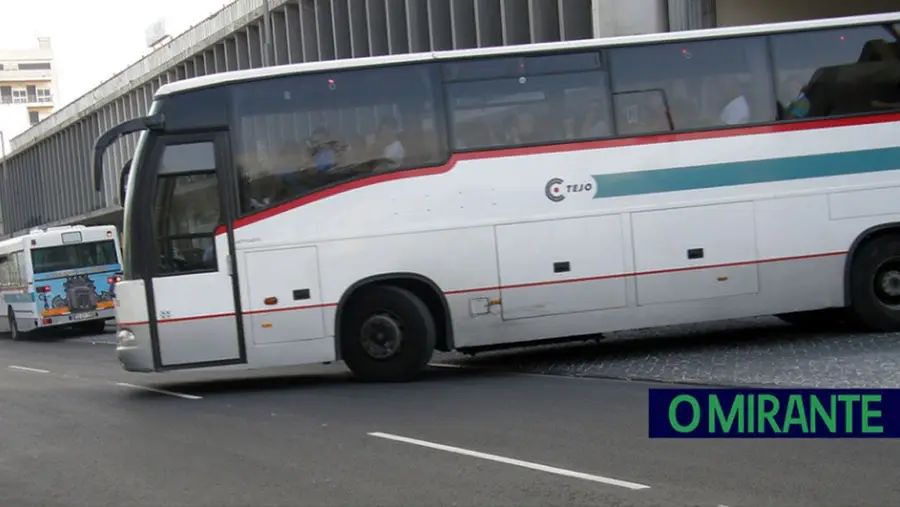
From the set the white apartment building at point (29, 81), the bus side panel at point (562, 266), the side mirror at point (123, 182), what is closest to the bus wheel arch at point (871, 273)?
the bus side panel at point (562, 266)

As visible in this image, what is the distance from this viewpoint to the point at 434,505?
6.98 m

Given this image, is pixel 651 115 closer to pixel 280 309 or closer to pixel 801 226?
pixel 801 226

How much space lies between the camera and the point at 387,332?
13500 mm

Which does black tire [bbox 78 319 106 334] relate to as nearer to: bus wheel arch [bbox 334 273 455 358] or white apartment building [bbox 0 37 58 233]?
bus wheel arch [bbox 334 273 455 358]

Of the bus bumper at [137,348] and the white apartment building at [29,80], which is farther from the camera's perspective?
the white apartment building at [29,80]

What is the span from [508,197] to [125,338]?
14.6 feet

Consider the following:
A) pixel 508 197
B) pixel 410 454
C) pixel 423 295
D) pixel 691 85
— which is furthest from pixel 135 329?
pixel 691 85

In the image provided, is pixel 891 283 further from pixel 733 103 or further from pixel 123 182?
pixel 123 182

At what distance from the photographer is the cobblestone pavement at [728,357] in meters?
11.8

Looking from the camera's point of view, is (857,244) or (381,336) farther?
(857,244)

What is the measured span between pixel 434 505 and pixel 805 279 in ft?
28.2

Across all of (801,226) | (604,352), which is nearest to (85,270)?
(604,352)

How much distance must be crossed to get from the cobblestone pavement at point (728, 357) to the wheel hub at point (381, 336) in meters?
1.73

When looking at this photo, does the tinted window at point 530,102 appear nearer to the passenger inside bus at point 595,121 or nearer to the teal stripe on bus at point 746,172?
the passenger inside bus at point 595,121
